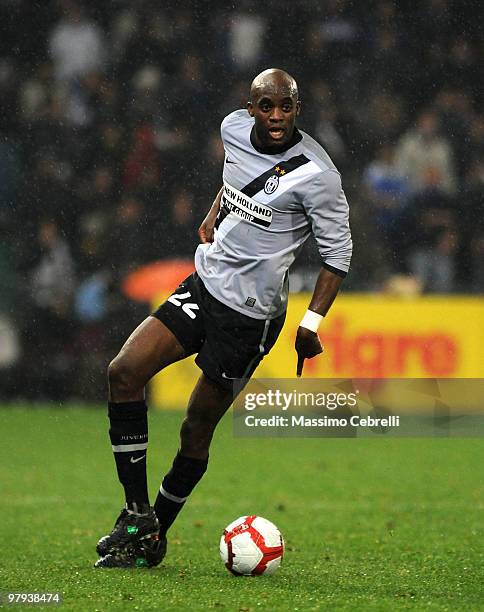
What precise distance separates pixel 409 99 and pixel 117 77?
322 centimetres

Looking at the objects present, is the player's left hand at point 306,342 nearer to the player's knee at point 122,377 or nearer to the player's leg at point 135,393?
the player's leg at point 135,393

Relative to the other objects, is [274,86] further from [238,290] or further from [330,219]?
[238,290]

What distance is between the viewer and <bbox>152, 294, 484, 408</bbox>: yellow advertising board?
1216 centimetres

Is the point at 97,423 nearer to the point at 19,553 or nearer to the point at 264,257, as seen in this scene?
the point at 19,553

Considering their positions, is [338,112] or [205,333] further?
[338,112]

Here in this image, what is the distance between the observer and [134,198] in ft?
45.2

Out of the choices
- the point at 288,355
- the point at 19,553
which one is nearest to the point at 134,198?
the point at 288,355

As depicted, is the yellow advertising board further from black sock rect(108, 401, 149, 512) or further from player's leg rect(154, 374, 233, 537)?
black sock rect(108, 401, 149, 512)

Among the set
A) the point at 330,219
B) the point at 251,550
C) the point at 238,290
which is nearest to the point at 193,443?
the point at 251,550

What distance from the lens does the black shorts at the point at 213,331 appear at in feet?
18.3

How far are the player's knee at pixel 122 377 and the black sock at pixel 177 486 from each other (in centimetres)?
50

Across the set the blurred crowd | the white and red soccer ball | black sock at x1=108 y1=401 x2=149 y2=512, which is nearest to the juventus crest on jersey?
black sock at x1=108 y1=401 x2=149 y2=512

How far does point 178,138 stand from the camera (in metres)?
14.0

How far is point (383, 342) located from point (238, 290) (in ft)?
22.7
